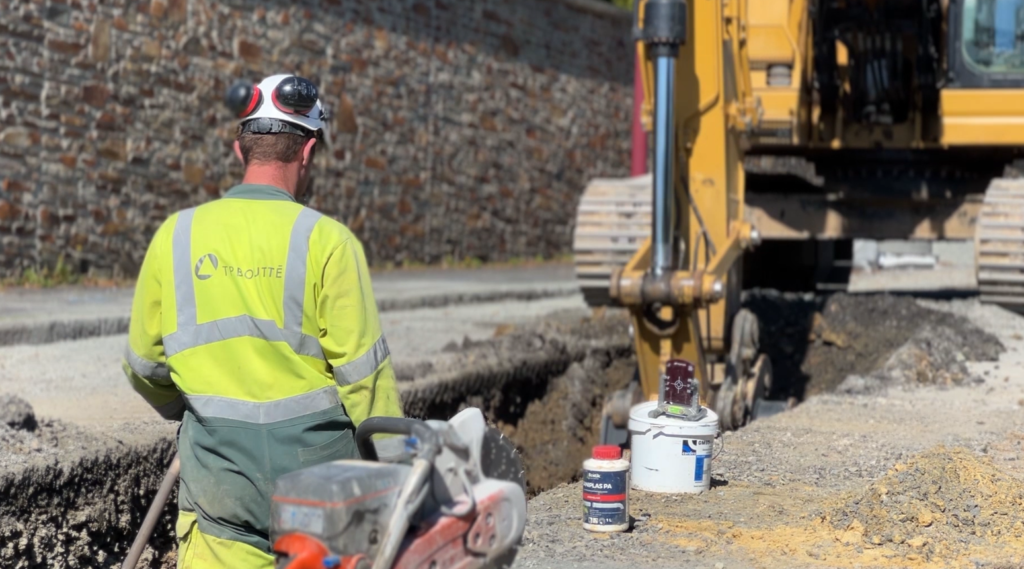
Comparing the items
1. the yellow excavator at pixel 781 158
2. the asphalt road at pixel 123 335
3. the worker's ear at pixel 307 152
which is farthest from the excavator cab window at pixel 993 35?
the worker's ear at pixel 307 152

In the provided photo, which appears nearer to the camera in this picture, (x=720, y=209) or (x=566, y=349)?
(x=720, y=209)

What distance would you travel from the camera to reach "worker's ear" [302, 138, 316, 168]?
335 cm

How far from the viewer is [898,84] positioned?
941 cm

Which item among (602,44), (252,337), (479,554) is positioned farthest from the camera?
(602,44)

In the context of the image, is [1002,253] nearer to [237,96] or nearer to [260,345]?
[260,345]

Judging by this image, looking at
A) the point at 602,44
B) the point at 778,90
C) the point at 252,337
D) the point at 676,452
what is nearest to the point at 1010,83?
the point at 778,90

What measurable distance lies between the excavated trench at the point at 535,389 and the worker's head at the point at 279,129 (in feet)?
7.41

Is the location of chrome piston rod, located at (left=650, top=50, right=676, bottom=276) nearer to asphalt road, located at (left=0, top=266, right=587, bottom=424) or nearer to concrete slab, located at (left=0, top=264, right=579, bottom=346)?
asphalt road, located at (left=0, top=266, right=587, bottom=424)

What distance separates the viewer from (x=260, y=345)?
10.4ft

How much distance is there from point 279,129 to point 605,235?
5.72 m

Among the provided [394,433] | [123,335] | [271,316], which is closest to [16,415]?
[271,316]

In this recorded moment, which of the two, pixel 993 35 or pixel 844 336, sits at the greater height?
pixel 993 35

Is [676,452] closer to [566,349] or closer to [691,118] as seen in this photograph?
[691,118]

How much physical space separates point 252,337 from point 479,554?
0.79 metres
